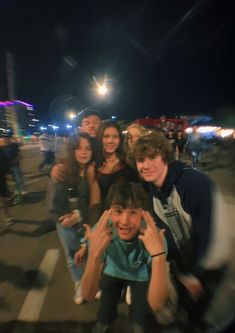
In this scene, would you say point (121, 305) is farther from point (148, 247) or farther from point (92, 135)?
point (92, 135)

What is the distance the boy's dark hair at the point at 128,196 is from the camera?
2361 mm

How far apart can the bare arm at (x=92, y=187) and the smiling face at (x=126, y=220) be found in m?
0.90

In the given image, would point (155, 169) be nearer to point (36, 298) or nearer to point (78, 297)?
point (78, 297)

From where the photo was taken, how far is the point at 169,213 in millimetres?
2340

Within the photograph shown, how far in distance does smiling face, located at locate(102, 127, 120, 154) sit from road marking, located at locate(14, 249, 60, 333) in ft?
5.76

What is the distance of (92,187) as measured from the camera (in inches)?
130

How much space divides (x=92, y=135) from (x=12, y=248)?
2502mm

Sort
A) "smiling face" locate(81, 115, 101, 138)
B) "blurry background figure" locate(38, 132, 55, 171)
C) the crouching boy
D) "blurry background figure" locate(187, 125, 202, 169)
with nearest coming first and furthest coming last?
1. the crouching boy
2. "smiling face" locate(81, 115, 101, 138)
3. "blurry background figure" locate(38, 132, 55, 171)
4. "blurry background figure" locate(187, 125, 202, 169)

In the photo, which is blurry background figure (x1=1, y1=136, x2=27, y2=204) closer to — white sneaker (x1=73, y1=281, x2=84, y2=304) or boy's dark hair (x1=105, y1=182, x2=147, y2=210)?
white sneaker (x1=73, y1=281, x2=84, y2=304)

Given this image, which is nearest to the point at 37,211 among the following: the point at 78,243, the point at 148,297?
the point at 78,243

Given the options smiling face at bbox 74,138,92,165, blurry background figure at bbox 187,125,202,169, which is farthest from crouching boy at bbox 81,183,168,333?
blurry background figure at bbox 187,125,202,169

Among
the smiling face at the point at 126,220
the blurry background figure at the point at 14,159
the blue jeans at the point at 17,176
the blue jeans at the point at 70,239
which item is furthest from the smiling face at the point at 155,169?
the blue jeans at the point at 17,176

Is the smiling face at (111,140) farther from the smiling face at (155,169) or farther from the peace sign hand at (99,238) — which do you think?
the peace sign hand at (99,238)

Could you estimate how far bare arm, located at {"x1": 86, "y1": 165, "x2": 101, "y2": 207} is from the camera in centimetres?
325
